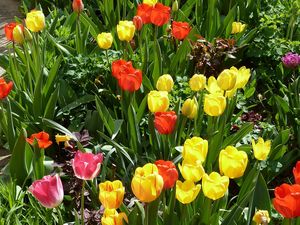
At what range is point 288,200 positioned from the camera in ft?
4.92

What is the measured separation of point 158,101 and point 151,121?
23 cm

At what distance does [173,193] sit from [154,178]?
337mm

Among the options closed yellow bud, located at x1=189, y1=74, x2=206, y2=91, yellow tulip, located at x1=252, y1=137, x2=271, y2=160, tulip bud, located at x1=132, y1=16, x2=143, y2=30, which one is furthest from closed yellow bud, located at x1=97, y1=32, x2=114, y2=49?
yellow tulip, located at x1=252, y1=137, x2=271, y2=160

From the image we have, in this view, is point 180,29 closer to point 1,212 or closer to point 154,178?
point 1,212

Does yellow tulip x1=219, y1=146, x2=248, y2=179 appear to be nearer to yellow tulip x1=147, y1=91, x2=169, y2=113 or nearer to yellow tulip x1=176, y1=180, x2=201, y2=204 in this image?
yellow tulip x1=176, y1=180, x2=201, y2=204

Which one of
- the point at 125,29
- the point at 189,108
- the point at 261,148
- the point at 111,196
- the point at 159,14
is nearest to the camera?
the point at 111,196

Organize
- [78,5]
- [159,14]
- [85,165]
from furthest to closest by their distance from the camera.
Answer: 1. [78,5]
2. [159,14]
3. [85,165]

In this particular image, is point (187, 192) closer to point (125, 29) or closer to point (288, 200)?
point (288, 200)

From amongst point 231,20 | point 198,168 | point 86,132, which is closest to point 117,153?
point 86,132

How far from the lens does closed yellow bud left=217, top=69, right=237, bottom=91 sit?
2.05 metres

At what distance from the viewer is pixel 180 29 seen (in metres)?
2.73

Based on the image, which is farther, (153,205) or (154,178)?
(153,205)

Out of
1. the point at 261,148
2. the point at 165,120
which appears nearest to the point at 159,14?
the point at 165,120

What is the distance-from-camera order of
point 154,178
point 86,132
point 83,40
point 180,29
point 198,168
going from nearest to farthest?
point 154,178
point 198,168
point 86,132
point 180,29
point 83,40
